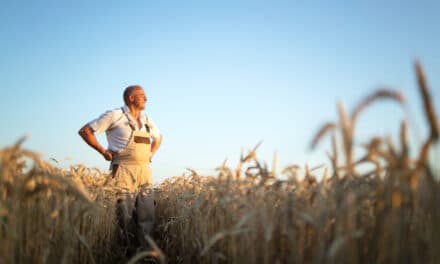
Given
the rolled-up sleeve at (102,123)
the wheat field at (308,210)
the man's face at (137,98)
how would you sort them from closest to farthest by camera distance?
1. the wheat field at (308,210)
2. the rolled-up sleeve at (102,123)
3. the man's face at (137,98)

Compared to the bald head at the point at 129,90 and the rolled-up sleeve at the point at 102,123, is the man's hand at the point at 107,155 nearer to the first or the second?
the rolled-up sleeve at the point at 102,123

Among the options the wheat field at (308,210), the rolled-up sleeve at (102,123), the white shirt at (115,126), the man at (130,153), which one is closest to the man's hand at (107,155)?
the man at (130,153)

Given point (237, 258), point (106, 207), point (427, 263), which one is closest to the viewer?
point (427, 263)

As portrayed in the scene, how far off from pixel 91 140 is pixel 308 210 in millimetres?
4024

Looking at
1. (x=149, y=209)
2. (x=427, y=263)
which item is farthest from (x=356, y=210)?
(x=149, y=209)

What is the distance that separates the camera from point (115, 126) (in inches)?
218

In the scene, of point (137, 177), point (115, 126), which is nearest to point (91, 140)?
point (115, 126)

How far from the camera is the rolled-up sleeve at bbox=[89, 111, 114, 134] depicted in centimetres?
540

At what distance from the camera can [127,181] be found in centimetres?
547

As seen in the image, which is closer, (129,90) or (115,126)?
(115,126)

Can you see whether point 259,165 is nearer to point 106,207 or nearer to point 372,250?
point 372,250

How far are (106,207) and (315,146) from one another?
354cm

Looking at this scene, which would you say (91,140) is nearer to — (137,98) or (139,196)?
(137,98)

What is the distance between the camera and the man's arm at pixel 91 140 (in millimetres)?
5402
